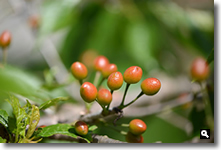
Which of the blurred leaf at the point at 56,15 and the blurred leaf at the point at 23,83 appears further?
the blurred leaf at the point at 56,15

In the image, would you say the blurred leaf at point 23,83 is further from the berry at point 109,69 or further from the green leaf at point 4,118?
the berry at point 109,69

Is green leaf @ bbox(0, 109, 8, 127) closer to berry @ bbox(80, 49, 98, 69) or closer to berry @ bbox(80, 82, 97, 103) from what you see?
berry @ bbox(80, 82, 97, 103)

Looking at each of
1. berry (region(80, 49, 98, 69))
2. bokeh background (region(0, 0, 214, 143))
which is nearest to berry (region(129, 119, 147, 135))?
bokeh background (region(0, 0, 214, 143))

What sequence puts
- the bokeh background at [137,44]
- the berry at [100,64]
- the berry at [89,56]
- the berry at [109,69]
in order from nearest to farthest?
1. the berry at [109,69]
2. the berry at [100,64]
3. the bokeh background at [137,44]
4. the berry at [89,56]

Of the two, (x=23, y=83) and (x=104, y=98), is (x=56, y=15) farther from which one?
(x=104, y=98)

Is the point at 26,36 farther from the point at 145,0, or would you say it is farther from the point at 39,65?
the point at 145,0

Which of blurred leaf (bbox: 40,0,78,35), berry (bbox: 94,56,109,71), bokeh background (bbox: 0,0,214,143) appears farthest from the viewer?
blurred leaf (bbox: 40,0,78,35)

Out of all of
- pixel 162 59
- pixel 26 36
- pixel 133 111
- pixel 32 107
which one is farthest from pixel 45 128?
pixel 26 36

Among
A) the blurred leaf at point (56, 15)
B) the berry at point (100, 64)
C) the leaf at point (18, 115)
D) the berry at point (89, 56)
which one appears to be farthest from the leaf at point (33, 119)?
the berry at point (89, 56)

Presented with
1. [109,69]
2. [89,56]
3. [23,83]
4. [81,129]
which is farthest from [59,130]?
[89,56]
